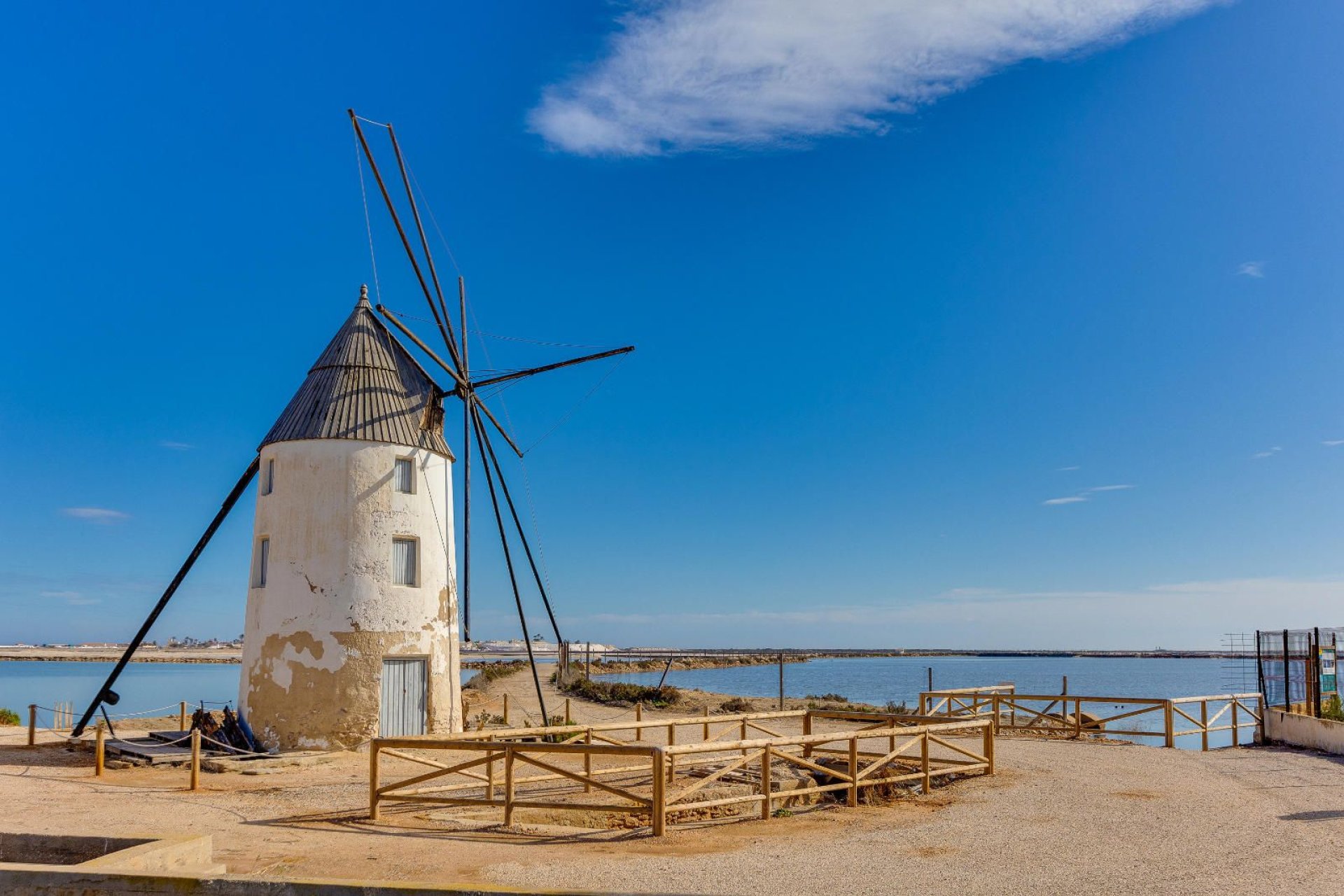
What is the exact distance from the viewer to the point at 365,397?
2481 centimetres

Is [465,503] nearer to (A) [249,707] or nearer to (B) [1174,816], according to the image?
(A) [249,707]

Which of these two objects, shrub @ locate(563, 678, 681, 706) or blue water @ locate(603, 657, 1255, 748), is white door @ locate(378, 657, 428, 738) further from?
blue water @ locate(603, 657, 1255, 748)

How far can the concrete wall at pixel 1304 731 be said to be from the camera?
68.9 feet

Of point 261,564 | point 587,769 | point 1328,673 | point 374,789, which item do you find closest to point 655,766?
point 587,769

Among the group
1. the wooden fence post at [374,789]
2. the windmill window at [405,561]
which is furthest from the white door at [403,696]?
the wooden fence post at [374,789]

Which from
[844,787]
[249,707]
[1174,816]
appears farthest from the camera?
[249,707]

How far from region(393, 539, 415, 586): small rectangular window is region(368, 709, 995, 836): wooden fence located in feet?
15.3

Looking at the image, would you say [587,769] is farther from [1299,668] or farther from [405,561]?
[1299,668]

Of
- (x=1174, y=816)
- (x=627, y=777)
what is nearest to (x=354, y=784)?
(x=627, y=777)

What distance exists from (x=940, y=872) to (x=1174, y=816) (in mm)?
5264

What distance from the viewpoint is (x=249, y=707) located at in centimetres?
2295

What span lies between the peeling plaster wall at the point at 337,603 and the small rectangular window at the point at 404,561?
19cm

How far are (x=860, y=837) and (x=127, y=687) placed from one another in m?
75.5

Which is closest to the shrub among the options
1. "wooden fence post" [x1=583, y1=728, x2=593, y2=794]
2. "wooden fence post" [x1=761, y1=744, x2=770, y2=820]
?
"wooden fence post" [x1=583, y1=728, x2=593, y2=794]
